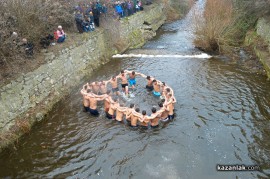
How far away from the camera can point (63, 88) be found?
1494 centimetres

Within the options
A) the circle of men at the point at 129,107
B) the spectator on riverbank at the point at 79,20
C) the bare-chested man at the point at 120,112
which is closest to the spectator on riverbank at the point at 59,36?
the spectator on riverbank at the point at 79,20

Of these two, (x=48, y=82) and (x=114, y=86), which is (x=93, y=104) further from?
(x=48, y=82)

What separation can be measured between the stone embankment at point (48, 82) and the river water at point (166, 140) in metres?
0.56

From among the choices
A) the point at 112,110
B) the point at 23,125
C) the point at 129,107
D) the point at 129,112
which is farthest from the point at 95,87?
the point at 23,125

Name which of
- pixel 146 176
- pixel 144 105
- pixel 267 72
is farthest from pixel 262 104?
pixel 146 176

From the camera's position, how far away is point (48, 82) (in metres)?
14.0

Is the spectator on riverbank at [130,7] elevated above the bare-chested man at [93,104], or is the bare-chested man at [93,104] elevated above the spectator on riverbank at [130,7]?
the spectator on riverbank at [130,7]

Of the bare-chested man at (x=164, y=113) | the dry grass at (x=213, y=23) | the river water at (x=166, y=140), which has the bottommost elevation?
the river water at (x=166, y=140)

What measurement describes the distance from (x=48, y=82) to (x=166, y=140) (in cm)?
707

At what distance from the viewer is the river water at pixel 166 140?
9.55 meters

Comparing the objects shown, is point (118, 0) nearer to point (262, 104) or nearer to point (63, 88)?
point (63, 88)

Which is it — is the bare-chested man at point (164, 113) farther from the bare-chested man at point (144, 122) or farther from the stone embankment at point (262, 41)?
the stone embankment at point (262, 41)

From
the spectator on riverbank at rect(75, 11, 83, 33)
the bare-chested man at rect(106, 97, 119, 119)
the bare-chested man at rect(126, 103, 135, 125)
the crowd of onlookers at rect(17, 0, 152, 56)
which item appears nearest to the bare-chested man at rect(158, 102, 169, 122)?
the bare-chested man at rect(126, 103, 135, 125)

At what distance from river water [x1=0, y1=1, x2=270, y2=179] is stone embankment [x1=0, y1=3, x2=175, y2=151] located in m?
0.56
